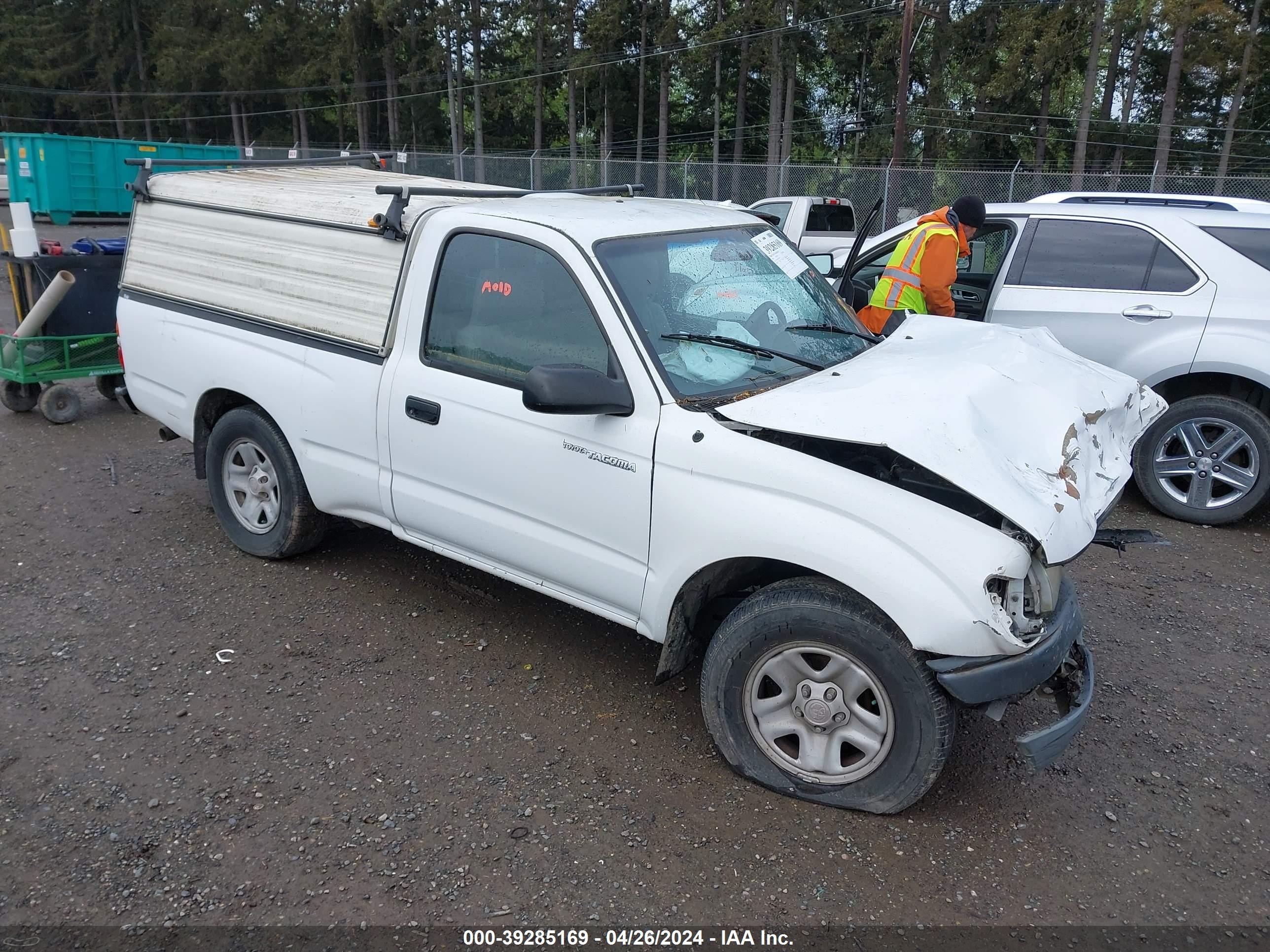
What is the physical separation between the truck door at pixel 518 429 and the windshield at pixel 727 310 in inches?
6.3

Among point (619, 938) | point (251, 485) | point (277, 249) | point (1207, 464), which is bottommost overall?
point (619, 938)

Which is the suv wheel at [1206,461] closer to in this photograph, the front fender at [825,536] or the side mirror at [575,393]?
the front fender at [825,536]

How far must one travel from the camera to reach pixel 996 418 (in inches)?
129

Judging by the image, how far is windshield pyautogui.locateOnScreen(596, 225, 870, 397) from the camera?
3.59 metres

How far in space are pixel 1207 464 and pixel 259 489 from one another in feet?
18.5

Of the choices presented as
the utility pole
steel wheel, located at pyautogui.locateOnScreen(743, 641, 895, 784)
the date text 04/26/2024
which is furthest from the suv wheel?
the utility pole

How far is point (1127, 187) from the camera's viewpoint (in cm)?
2378

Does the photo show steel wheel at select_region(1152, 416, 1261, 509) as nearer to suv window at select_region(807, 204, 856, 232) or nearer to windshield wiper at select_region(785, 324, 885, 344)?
windshield wiper at select_region(785, 324, 885, 344)

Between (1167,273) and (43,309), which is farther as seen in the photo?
(43,309)

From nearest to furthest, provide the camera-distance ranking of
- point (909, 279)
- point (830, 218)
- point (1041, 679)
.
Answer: point (1041, 679) < point (909, 279) < point (830, 218)

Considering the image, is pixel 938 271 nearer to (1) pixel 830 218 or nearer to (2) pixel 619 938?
(2) pixel 619 938

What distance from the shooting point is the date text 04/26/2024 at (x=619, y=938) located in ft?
9.04

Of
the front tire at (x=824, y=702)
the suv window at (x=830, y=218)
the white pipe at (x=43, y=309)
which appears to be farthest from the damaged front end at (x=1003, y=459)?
the suv window at (x=830, y=218)

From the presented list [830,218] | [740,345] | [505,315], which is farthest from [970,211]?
[830,218]
